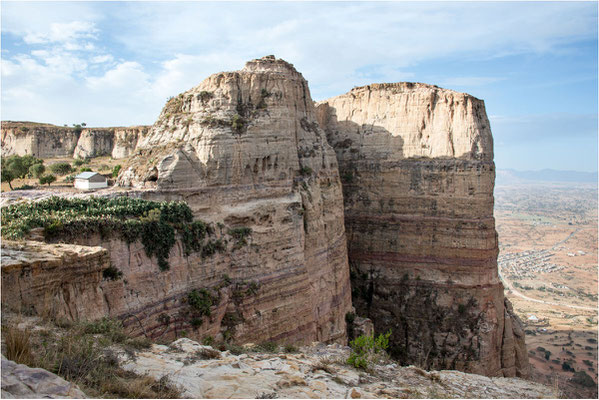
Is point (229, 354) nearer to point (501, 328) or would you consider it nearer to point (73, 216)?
point (73, 216)

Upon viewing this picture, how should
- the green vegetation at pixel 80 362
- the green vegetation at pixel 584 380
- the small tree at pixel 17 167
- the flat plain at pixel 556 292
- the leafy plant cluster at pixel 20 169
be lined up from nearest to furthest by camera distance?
the green vegetation at pixel 80 362 → the leafy plant cluster at pixel 20 169 → the small tree at pixel 17 167 → the green vegetation at pixel 584 380 → the flat plain at pixel 556 292

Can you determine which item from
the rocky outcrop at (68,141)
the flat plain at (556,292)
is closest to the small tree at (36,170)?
the rocky outcrop at (68,141)

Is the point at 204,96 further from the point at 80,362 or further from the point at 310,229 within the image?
the point at 80,362

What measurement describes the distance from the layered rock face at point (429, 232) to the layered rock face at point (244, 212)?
23.7 ft

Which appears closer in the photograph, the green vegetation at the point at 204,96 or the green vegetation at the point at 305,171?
the green vegetation at the point at 204,96

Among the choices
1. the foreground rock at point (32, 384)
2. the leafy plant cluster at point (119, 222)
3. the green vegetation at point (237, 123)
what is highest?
the green vegetation at point (237, 123)

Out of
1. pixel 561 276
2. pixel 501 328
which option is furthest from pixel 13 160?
pixel 561 276

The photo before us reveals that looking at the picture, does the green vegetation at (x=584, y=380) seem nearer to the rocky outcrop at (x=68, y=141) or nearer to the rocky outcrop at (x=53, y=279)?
the rocky outcrop at (x=53, y=279)

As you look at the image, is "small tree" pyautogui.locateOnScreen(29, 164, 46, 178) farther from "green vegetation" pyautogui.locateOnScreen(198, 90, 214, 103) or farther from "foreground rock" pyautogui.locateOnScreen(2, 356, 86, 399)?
"foreground rock" pyautogui.locateOnScreen(2, 356, 86, 399)

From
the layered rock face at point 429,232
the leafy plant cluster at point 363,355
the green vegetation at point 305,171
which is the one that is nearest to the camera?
the leafy plant cluster at point 363,355

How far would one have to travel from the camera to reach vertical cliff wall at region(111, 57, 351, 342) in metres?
A: 16.3

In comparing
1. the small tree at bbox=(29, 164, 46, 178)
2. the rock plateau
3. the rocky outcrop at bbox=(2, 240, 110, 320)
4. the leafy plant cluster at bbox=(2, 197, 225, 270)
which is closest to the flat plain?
the rock plateau

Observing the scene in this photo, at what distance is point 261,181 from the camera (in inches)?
692

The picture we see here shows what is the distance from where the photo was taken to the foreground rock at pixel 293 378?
22.7 ft
